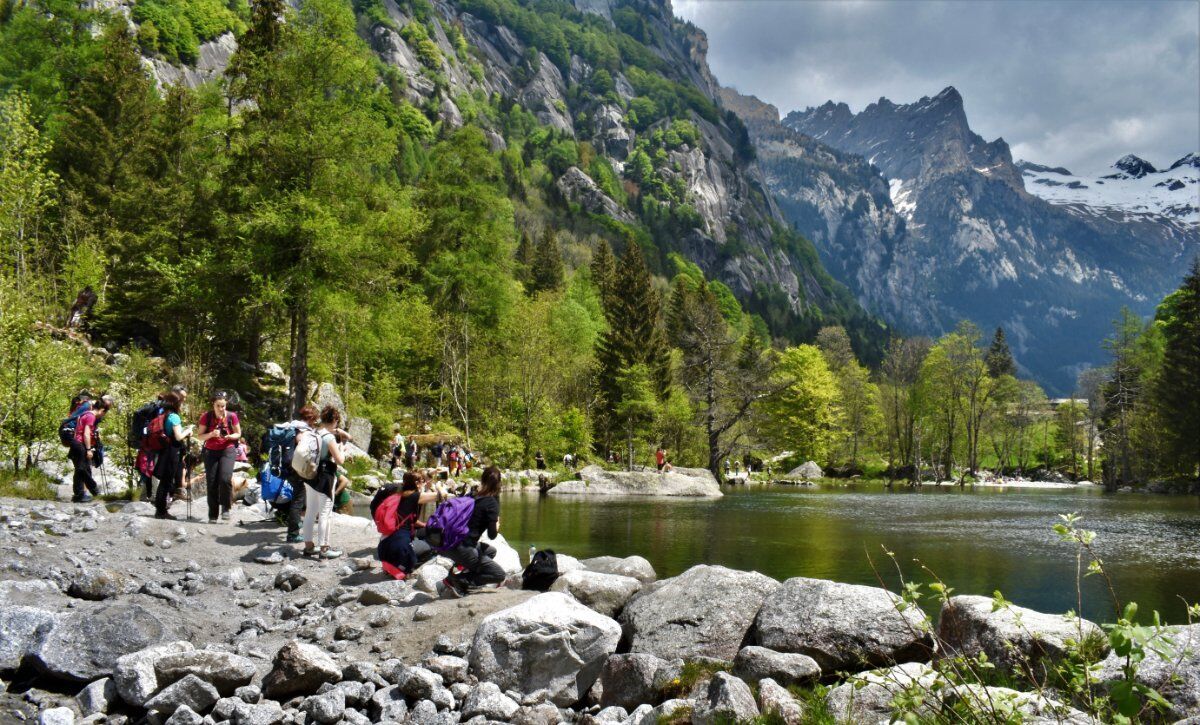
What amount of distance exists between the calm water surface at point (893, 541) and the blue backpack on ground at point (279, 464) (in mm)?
5037

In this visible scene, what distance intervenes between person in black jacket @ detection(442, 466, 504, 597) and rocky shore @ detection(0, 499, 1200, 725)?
32 centimetres

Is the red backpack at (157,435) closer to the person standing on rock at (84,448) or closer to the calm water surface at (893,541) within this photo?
the person standing on rock at (84,448)

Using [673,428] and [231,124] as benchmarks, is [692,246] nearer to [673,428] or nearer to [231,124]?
[673,428]

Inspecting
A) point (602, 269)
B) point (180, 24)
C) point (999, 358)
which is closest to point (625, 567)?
point (602, 269)

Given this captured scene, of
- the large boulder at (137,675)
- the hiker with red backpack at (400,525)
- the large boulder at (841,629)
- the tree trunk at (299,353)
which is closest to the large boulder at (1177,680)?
the large boulder at (841,629)

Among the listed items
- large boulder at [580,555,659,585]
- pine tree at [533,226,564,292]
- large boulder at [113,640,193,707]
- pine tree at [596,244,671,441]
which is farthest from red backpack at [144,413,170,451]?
pine tree at [533,226,564,292]

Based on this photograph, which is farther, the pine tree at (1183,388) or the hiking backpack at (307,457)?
the pine tree at (1183,388)

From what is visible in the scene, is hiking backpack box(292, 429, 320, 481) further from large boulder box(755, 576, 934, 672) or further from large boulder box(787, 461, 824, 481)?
large boulder box(787, 461, 824, 481)

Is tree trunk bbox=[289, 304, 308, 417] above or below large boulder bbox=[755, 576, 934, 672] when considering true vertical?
above

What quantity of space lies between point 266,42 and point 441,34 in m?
149

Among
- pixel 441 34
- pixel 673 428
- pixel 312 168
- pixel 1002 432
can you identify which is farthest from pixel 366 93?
pixel 441 34

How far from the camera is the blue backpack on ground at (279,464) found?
11805 mm

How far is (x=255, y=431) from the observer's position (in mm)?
23422

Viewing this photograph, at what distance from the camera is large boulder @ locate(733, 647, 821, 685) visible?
633cm
